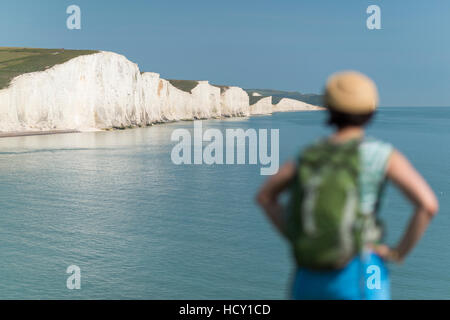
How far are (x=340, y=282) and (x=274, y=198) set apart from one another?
51 cm

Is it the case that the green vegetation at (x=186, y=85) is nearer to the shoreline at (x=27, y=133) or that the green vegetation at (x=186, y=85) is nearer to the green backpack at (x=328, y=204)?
the shoreline at (x=27, y=133)

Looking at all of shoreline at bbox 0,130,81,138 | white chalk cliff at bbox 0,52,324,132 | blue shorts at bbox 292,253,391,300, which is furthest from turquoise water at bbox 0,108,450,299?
white chalk cliff at bbox 0,52,324,132

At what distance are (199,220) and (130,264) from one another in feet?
25.0

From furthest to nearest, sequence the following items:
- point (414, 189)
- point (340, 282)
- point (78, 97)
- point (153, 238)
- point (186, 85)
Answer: point (186, 85) → point (78, 97) → point (153, 238) → point (340, 282) → point (414, 189)

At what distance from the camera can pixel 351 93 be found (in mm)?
2314

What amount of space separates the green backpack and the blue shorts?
99mm

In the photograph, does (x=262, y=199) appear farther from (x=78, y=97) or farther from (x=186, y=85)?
(x=186, y=85)

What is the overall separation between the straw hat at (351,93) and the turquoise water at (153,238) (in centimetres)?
1837

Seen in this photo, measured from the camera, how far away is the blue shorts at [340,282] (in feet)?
7.86

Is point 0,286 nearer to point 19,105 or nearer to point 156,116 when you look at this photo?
point 19,105

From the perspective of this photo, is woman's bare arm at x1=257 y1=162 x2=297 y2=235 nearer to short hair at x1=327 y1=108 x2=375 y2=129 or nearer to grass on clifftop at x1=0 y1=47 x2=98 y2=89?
short hair at x1=327 y1=108 x2=375 y2=129

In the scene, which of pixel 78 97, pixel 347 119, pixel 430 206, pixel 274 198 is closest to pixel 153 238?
pixel 274 198

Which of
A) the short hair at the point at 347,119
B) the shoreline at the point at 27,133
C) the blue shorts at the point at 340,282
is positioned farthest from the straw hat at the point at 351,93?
the shoreline at the point at 27,133
